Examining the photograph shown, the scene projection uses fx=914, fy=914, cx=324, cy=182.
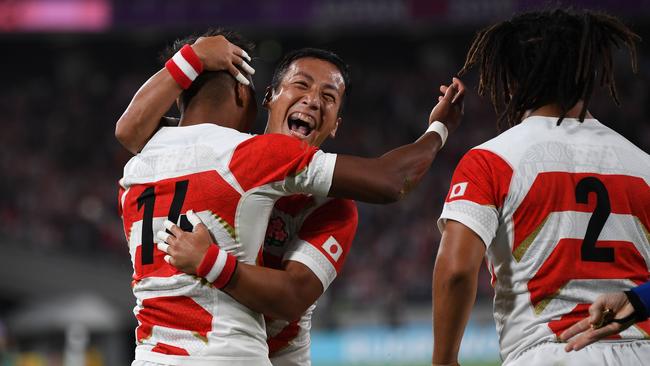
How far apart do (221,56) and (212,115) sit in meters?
0.24

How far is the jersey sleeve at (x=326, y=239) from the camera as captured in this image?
3.44 m

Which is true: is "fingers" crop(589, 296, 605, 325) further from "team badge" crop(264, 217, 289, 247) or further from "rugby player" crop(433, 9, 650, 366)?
"team badge" crop(264, 217, 289, 247)

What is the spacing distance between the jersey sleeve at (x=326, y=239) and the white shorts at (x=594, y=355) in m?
0.82

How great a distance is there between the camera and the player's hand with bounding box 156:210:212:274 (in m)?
3.16

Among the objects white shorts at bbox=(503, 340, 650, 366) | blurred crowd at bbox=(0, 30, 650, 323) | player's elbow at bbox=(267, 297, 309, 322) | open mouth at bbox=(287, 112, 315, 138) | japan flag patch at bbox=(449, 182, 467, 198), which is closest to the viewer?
white shorts at bbox=(503, 340, 650, 366)

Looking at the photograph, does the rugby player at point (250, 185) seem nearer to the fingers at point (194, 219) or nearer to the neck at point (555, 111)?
the fingers at point (194, 219)

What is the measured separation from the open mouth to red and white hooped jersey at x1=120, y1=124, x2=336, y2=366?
714 mm

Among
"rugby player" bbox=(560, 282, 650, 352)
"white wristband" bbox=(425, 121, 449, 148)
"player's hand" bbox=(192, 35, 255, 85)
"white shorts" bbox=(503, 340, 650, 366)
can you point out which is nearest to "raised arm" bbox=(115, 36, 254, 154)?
"player's hand" bbox=(192, 35, 255, 85)

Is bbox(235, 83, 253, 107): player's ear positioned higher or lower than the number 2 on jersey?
higher

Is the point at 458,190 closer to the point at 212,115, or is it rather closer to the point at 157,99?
the point at 212,115

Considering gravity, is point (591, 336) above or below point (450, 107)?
below

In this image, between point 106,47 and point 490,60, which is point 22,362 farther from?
point 490,60

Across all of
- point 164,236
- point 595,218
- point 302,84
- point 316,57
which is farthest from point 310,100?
point 595,218

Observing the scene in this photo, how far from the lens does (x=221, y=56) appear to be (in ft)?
11.8
